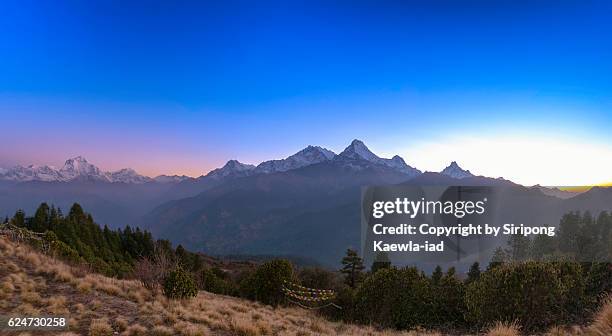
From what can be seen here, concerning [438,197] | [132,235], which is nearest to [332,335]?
[438,197]

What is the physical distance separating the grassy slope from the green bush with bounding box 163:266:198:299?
63cm

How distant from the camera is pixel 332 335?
1661 centimetres

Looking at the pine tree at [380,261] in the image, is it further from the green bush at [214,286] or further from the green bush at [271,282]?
the green bush at [271,282]

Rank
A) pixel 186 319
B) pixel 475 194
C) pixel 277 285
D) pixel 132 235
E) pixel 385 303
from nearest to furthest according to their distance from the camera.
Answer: pixel 186 319 → pixel 475 194 → pixel 385 303 → pixel 277 285 → pixel 132 235

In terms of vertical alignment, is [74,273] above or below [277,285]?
above

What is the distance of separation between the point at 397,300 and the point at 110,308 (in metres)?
16.4

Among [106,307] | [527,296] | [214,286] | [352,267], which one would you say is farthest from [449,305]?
[352,267]

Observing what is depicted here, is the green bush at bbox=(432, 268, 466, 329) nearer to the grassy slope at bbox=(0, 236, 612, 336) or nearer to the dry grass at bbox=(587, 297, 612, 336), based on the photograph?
the grassy slope at bbox=(0, 236, 612, 336)

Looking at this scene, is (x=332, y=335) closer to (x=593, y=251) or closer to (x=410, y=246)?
(x=410, y=246)

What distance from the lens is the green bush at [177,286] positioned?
2034 cm

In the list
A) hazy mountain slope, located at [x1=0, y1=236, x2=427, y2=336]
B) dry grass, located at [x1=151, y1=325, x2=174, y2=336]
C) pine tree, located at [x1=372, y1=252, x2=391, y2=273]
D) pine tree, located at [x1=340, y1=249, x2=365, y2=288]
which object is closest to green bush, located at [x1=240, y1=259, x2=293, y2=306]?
hazy mountain slope, located at [x1=0, y1=236, x2=427, y2=336]

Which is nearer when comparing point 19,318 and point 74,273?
point 19,318

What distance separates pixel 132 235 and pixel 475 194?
8654cm

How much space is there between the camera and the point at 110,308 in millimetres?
16250
